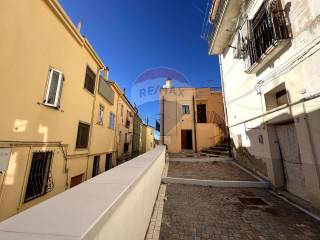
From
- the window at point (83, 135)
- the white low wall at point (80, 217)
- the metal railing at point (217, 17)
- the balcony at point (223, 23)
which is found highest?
the metal railing at point (217, 17)

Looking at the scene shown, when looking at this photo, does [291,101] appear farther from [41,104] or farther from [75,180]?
[75,180]

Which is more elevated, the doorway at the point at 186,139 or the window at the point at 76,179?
the doorway at the point at 186,139

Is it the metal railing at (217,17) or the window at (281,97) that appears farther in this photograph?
the metal railing at (217,17)

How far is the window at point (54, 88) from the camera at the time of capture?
5.89 metres

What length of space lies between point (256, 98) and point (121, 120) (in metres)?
12.3

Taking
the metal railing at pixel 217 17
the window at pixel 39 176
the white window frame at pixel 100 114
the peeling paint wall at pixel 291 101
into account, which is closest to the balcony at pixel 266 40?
the peeling paint wall at pixel 291 101

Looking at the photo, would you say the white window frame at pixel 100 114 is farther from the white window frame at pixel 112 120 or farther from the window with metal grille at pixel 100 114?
the white window frame at pixel 112 120

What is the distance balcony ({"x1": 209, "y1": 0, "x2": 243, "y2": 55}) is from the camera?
8.12 meters

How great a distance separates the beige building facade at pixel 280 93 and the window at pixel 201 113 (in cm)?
707

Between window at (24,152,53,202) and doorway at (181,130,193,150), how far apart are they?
38.1 feet

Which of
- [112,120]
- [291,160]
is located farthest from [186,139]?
[291,160]

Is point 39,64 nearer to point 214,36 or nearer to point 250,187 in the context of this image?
point 250,187

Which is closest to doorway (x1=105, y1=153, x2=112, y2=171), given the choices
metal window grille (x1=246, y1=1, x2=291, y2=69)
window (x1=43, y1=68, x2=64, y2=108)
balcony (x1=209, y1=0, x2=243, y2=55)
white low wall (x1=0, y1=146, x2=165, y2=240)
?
window (x1=43, y1=68, x2=64, y2=108)

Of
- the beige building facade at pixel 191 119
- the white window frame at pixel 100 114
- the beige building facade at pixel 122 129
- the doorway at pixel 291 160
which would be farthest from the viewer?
the beige building facade at pixel 191 119
